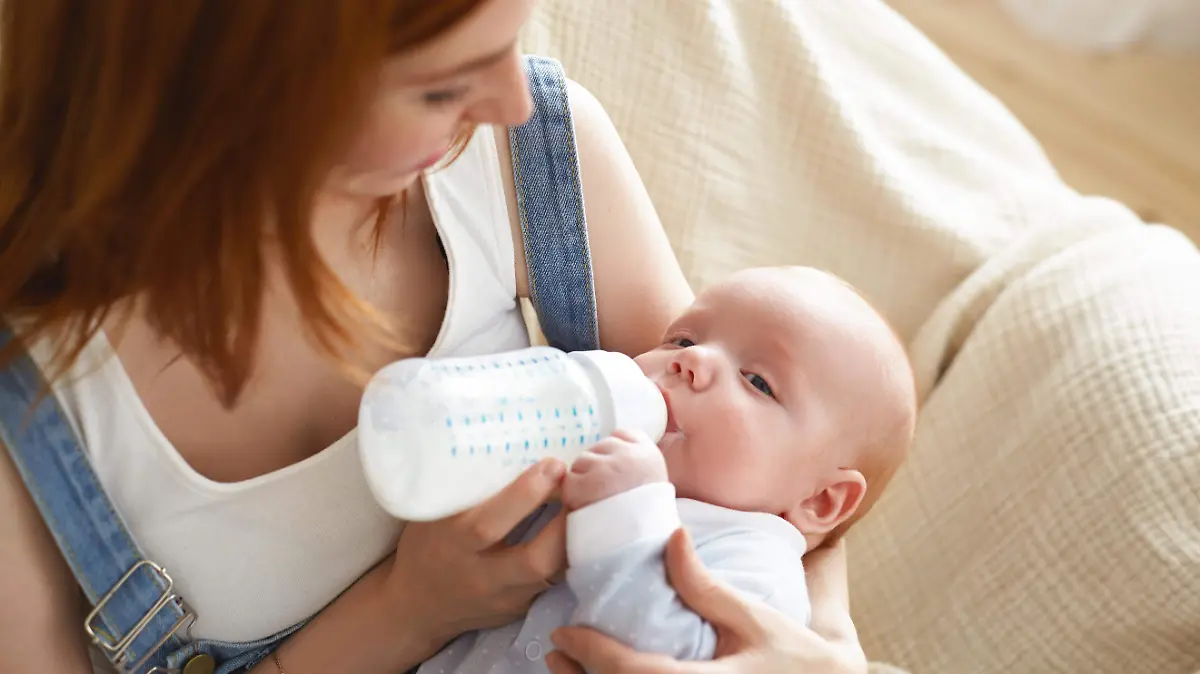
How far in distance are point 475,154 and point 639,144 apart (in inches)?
17.6

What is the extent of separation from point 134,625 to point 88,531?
3.8 inches

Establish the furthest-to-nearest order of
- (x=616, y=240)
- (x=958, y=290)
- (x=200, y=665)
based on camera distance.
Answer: (x=958, y=290) < (x=616, y=240) < (x=200, y=665)

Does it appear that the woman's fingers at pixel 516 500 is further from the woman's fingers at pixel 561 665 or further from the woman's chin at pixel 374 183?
the woman's chin at pixel 374 183

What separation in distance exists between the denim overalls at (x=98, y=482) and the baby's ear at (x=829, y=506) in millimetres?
260

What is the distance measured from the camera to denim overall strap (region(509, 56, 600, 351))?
990 millimetres

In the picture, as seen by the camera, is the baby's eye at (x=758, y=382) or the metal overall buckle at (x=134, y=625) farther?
the baby's eye at (x=758, y=382)

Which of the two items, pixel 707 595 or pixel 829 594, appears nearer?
pixel 707 595

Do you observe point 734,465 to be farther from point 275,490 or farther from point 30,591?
point 30,591

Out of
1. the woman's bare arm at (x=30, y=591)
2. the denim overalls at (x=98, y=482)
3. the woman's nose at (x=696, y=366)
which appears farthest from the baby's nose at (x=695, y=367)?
the woman's bare arm at (x=30, y=591)

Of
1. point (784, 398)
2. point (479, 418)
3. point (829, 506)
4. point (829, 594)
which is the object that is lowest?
point (829, 594)

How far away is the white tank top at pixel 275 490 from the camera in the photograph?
2.76 feet

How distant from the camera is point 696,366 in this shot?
3.18ft

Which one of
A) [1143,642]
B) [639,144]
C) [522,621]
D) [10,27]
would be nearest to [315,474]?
[522,621]

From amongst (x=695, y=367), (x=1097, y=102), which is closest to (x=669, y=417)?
(x=695, y=367)
